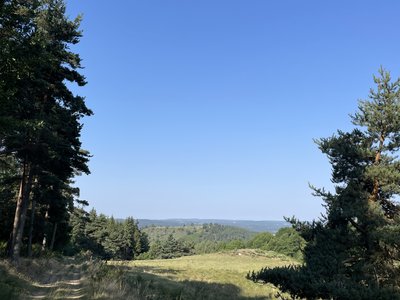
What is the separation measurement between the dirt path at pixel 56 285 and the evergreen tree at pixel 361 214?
6.44 metres

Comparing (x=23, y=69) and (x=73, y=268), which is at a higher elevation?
(x=23, y=69)

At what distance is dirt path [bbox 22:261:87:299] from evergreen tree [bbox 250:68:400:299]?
21.1 feet

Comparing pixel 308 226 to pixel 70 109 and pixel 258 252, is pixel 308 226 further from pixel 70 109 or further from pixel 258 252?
pixel 258 252

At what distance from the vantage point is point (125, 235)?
10119 cm

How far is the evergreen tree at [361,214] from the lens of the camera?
1614cm

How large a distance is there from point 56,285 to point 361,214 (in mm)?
13125

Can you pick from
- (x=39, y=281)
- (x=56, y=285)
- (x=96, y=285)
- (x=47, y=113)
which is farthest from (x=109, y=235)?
(x=96, y=285)

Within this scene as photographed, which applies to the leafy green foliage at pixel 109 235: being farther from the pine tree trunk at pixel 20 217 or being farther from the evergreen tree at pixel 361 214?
the evergreen tree at pixel 361 214

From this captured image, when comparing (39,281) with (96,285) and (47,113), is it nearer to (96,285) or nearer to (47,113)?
(96,285)

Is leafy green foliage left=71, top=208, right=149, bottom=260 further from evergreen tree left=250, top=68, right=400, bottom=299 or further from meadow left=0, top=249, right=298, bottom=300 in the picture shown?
evergreen tree left=250, top=68, right=400, bottom=299

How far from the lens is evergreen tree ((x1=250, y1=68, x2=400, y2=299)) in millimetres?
16141

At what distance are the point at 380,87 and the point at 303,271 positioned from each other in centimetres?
1097

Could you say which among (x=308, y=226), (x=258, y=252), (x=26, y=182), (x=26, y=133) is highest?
(x=26, y=133)

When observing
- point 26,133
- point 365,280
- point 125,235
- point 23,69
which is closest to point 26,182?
point 26,133
